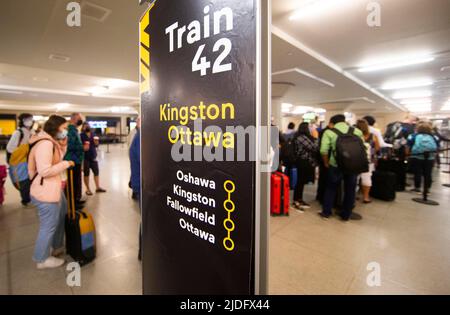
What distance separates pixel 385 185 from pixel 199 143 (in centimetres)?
475

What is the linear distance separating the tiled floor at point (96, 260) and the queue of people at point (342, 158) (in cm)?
287

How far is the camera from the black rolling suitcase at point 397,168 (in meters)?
4.89

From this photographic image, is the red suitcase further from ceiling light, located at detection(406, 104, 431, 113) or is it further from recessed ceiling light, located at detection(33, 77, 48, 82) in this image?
ceiling light, located at detection(406, 104, 431, 113)

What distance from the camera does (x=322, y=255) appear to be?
2.35 meters

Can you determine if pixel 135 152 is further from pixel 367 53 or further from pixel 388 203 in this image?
pixel 367 53

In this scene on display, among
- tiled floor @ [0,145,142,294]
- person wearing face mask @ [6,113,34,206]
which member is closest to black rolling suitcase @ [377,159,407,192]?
tiled floor @ [0,145,142,294]

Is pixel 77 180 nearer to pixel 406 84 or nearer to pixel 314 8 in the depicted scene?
pixel 314 8

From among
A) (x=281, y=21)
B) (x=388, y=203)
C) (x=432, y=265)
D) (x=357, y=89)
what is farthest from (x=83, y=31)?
(x=357, y=89)

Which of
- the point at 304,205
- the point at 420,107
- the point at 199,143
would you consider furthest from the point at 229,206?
the point at 420,107

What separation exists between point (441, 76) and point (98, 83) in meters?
12.0

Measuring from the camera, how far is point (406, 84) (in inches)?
311

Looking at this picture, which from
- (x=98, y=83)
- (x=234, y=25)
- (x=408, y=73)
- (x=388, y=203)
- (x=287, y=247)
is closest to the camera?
(x=234, y=25)

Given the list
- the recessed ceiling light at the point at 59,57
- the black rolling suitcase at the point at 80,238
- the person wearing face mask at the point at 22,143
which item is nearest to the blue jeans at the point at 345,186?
the black rolling suitcase at the point at 80,238

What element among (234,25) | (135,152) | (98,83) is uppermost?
(98,83)
